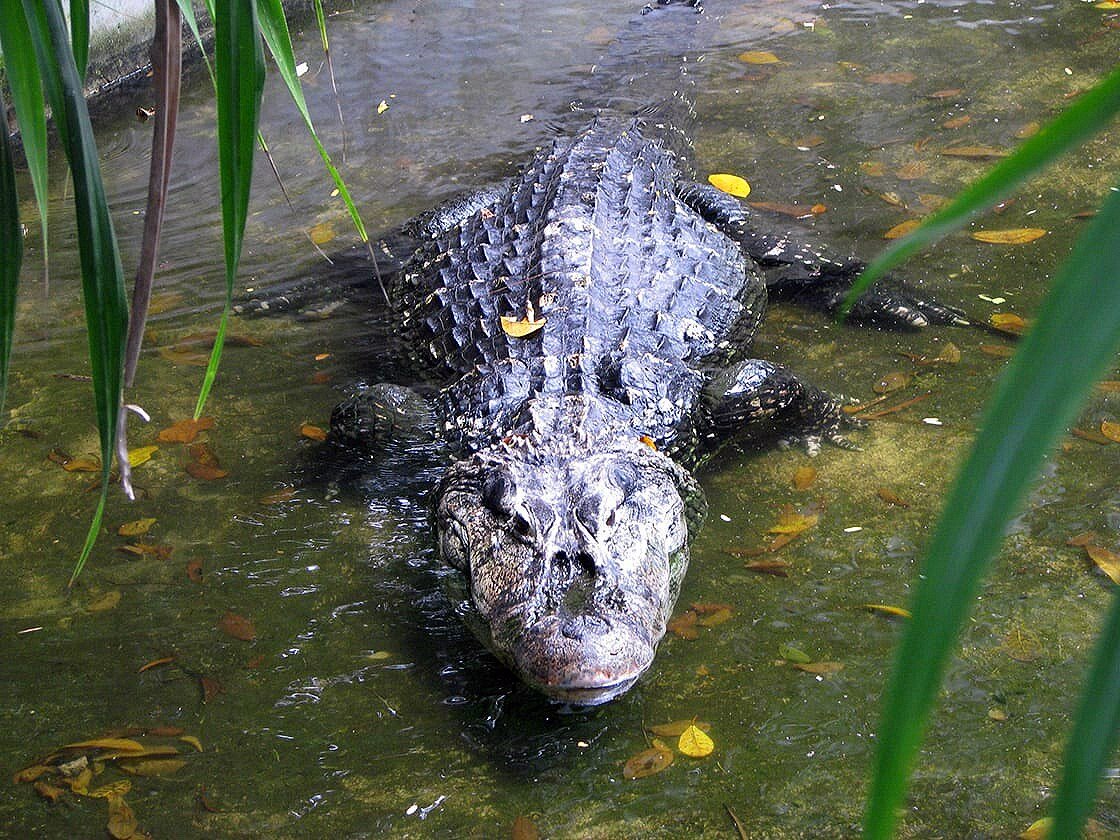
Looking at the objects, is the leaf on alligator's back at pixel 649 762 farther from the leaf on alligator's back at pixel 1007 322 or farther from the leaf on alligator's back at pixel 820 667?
the leaf on alligator's back at pixel 1007 322

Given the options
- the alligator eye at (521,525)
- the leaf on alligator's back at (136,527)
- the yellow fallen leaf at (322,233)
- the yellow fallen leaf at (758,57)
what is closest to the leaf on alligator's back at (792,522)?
the alligator eye at (521,525)

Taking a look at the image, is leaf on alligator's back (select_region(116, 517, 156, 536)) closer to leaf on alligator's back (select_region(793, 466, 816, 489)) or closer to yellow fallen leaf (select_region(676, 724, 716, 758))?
yellow fallen leaf (select_region(676, 724, 716, 758))

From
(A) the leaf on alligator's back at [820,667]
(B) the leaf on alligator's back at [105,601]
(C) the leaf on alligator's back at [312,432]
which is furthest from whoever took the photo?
(C) the leaf on alligator's back at [312,432]

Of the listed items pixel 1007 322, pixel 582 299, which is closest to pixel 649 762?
pixel 582 299

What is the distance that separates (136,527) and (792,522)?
200 cm

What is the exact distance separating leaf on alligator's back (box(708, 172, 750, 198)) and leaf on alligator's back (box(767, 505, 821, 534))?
2217 millimetres

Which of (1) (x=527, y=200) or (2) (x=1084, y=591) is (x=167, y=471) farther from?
(2) (x=1084, y=591)

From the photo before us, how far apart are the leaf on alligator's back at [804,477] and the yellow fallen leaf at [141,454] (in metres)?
2.14

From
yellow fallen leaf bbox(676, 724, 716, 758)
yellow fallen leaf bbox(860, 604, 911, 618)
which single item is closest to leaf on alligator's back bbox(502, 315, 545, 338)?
yellow fallen leaf bbox(860, 604, 911, 618)

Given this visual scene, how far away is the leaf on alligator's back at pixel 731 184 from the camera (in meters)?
4.92

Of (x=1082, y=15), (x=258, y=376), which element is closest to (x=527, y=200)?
(x=258, y=376)

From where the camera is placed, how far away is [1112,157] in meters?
4.66

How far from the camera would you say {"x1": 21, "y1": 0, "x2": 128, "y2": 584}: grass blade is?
3.41 ft

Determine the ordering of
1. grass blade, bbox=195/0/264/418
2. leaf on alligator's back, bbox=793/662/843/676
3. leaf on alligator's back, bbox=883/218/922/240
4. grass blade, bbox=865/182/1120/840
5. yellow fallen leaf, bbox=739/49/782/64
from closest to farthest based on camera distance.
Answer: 1. grass blade, bbox=865/182/1120/840
2. grass blade, bbox=195/0/264/418
3. leaf on alligator's back, bbox=793/662/843/676
4. leaf on alligator's back, bbox=883/218/922/240
5. yellow fallen leaf, bbox=739/49/782/64
